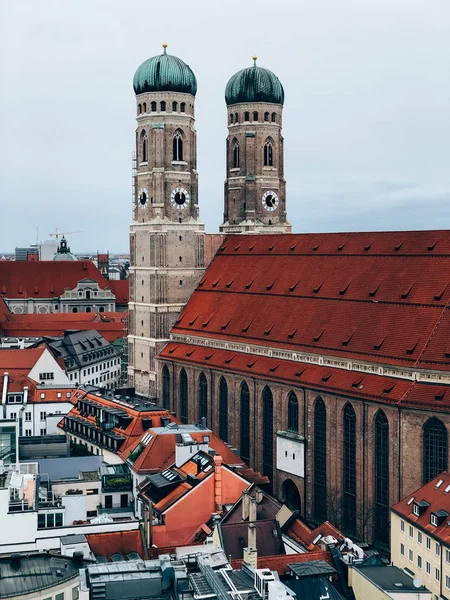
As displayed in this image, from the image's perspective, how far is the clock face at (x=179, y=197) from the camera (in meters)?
107

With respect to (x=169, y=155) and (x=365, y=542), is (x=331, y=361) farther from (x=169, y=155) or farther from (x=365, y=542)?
(x=169, y=155)

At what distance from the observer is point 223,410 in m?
93.5

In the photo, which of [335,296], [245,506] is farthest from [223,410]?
[245,506]

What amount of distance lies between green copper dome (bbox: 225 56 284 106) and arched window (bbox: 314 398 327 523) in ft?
164

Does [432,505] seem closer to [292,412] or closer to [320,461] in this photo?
[320,461]

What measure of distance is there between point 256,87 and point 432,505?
6960 cm

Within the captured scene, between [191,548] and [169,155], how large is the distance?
194 feet

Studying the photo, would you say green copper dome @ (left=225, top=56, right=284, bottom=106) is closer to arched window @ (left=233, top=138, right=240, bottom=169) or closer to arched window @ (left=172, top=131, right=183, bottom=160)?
arched window @ (left=233, top=138, right=240, bottom=169)

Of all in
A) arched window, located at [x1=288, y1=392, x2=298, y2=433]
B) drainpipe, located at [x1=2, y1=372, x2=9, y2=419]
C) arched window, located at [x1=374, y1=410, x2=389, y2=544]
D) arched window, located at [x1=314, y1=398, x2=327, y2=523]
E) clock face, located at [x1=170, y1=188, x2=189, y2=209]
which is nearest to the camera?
arched window, located at [x1=374, y1=410, x2=389, y2=544]

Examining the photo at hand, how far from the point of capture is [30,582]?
4266 cm

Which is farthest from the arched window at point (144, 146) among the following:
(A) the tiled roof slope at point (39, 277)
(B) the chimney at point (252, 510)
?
(A) the tiled roof slope at point (39, 277)

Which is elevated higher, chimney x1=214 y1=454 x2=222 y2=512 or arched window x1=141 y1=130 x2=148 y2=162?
arched window x1=141 y1=130 x2=148 y2=162

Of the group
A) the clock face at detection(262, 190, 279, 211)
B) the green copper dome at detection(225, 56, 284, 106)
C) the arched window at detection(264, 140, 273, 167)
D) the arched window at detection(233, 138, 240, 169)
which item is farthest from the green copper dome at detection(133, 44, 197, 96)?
the clock face at detection(262, 190, 279, 211)

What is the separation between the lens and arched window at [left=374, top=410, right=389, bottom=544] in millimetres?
70562
